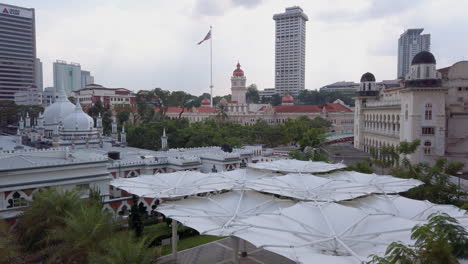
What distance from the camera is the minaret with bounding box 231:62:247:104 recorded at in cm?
11531

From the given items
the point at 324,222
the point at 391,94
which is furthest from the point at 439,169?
the point at 391,94

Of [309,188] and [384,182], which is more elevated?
[309,188]

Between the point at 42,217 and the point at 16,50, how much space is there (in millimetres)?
147245

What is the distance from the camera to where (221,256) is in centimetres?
1962

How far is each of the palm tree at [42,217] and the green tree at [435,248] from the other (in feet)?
43.6

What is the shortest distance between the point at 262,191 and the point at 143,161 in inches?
632

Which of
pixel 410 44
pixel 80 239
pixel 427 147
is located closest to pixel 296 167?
pixel 80 239

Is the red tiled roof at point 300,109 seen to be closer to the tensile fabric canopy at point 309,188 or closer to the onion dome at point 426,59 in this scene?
the onion dome at point 426,59

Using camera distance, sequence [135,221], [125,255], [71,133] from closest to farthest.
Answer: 1. [125,255]
2. [135,221]
3. [71,133]

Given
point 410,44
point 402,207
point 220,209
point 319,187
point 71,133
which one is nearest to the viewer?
point 220,209

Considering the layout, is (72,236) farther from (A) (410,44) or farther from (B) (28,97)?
(A) (410,44)

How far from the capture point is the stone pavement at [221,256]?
19062mm

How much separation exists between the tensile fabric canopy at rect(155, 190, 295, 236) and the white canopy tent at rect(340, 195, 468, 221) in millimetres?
4006

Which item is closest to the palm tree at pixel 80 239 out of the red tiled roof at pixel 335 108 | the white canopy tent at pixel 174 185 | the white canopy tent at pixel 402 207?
the white canopy tent at pixel 174 185
